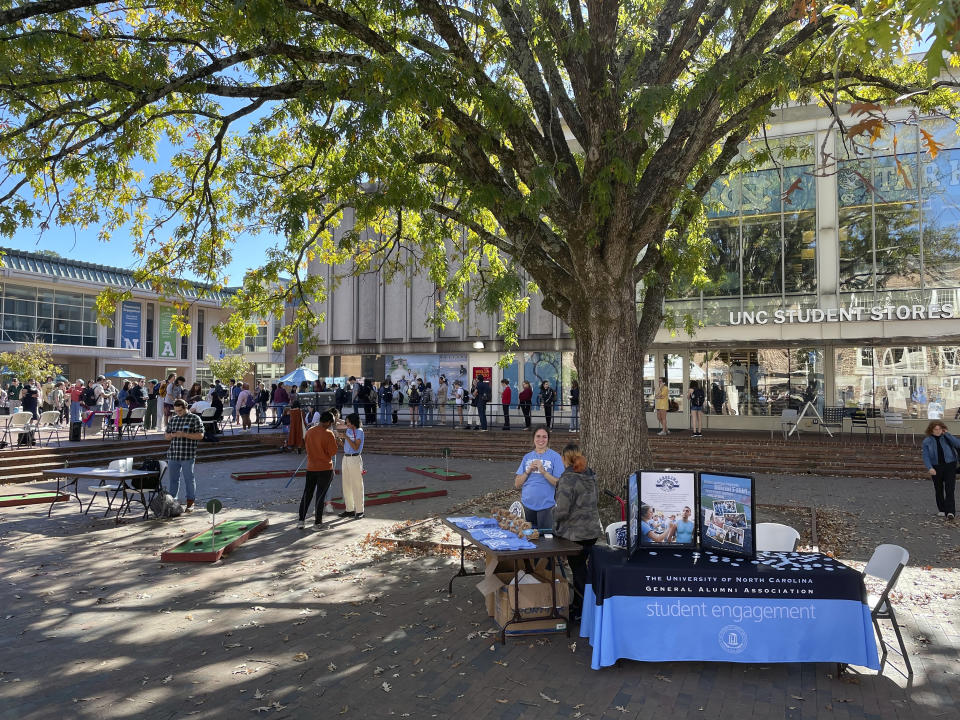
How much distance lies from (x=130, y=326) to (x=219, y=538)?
42.3 m

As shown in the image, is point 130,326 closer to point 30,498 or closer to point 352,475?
point 30,498

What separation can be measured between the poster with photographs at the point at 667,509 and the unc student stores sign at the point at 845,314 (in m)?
17.7

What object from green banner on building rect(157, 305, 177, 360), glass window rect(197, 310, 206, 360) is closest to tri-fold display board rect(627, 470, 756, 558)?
green banner on building rect(157, 305, 177, 360)

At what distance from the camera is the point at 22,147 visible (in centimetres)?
910

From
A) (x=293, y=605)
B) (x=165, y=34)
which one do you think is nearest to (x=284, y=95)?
(x=165, y=34)

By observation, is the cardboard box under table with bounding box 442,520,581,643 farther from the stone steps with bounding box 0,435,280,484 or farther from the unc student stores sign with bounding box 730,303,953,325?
the unc student stores sign with bounding box 730,303,953,325

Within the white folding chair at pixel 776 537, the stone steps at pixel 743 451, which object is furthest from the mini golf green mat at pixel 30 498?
the white folding chair at pixel 776 537

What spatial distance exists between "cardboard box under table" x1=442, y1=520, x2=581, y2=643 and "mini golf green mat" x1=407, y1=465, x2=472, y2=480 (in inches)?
360

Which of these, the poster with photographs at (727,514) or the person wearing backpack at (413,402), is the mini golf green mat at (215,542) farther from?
the person wearing backpack at (413,402)

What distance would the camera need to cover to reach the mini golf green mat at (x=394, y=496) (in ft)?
38.5

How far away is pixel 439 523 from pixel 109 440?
13.1 metres

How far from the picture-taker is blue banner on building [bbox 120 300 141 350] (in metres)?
44.6

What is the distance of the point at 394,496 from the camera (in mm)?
12234

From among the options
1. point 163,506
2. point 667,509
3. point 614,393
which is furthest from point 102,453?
point 667,509
